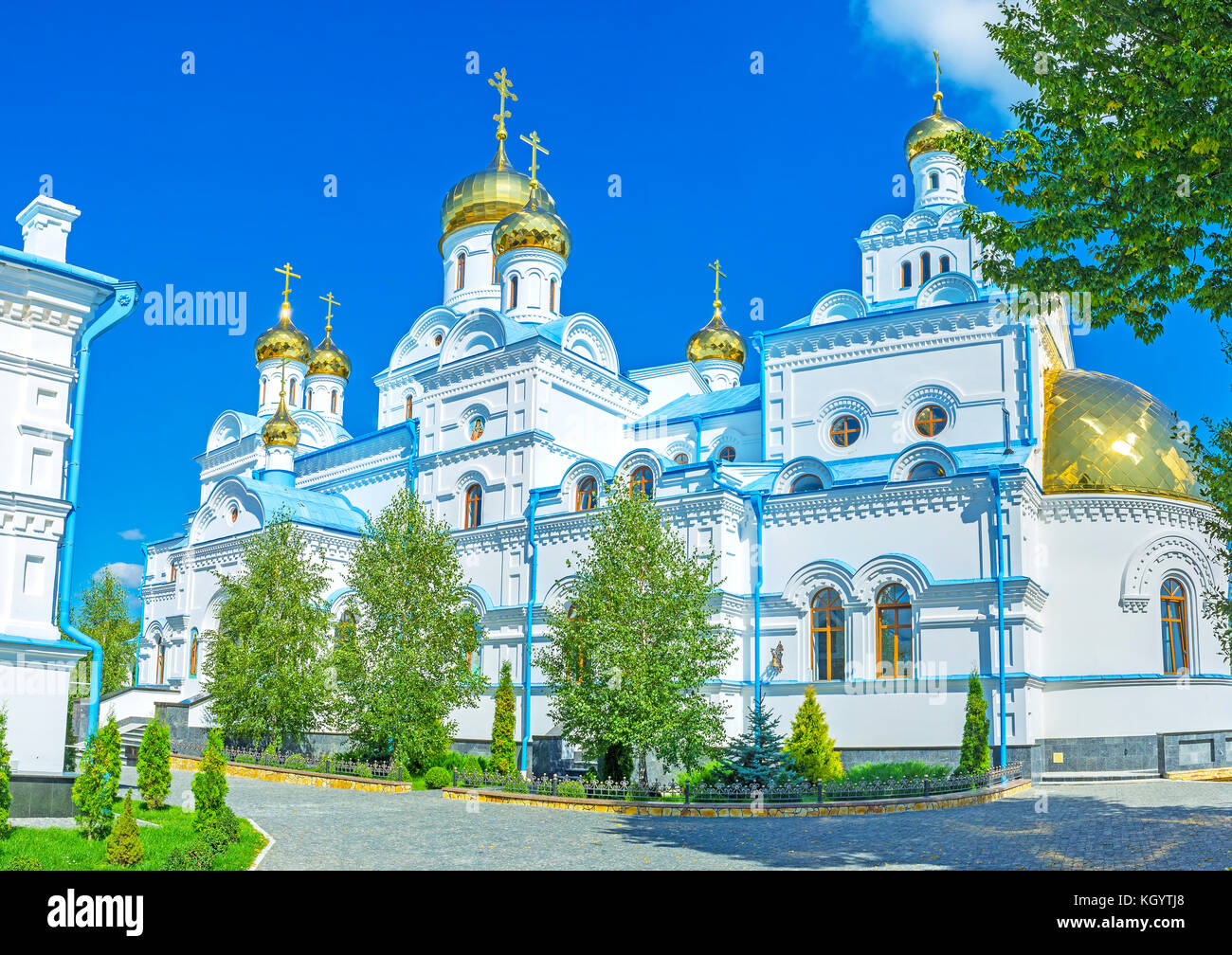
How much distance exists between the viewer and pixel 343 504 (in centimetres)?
3056

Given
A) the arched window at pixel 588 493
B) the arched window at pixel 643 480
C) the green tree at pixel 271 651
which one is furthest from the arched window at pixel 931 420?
the green tree at pixel 271 651

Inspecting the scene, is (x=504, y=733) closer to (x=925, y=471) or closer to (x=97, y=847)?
(x=925, y=471)

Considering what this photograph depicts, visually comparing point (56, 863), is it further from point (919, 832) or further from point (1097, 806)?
point (1097, 806)

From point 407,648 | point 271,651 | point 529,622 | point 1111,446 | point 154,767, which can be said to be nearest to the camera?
point 154,767

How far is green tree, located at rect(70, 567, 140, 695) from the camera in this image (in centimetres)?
3975

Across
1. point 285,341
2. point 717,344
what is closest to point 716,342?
point 717,344

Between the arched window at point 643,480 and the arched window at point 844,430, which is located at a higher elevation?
the arched window at point 844,430

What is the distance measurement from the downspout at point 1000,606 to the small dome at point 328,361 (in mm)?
25063

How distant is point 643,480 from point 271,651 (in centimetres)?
852

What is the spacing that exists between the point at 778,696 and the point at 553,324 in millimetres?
11232

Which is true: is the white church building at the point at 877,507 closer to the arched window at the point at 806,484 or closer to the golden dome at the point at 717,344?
the arched window at the point at 806,484

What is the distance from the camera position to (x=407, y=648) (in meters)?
19.4

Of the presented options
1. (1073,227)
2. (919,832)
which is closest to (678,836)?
(919,832)

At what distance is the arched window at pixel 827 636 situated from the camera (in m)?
21.5
